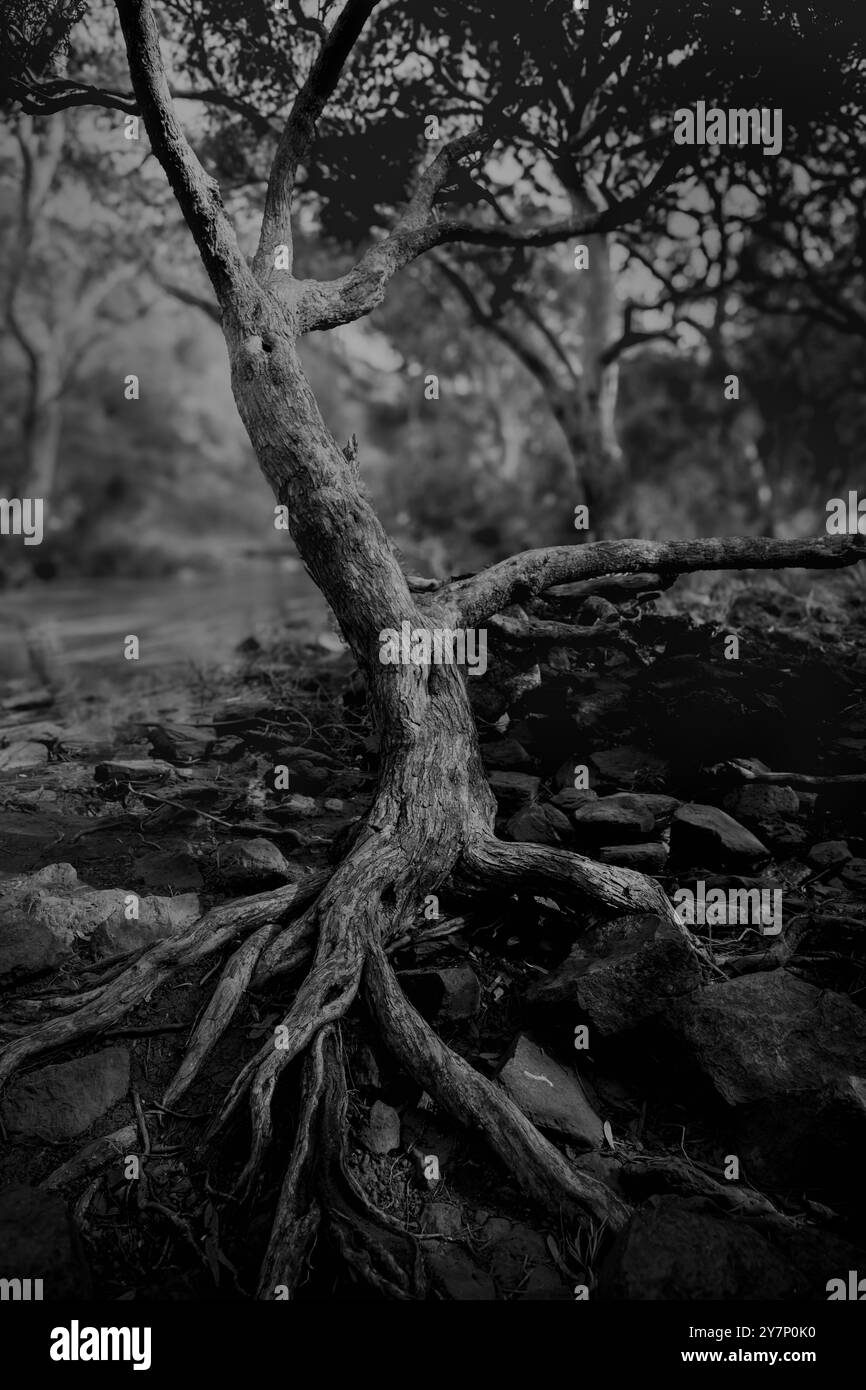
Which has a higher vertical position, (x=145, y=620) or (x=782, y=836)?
(x=145, y=620)

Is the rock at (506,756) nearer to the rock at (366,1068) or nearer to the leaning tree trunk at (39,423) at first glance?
the rock at (366,1068)

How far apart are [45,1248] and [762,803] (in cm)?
439

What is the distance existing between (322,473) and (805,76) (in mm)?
7157

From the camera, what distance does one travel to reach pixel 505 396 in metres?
28.5

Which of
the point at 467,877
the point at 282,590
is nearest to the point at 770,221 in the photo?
the point at 467,877

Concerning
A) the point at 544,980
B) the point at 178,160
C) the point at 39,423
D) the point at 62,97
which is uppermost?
the point at 39,423

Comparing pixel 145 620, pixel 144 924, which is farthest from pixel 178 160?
pixel 145 620

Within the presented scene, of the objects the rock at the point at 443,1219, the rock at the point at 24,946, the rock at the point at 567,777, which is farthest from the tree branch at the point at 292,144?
the rock at the point at 443,1219

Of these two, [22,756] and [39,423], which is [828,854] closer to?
[22,756]

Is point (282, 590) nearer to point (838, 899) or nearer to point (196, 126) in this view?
point (196, 126)

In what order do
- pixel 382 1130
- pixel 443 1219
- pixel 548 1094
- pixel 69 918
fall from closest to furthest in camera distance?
pixel 443 1219
pixel 382 1130
pixel 548 1094
pixel 69 918

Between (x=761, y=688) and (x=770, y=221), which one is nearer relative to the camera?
(x=761, y=688)

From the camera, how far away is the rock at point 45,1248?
290cm

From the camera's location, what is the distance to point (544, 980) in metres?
4.16
